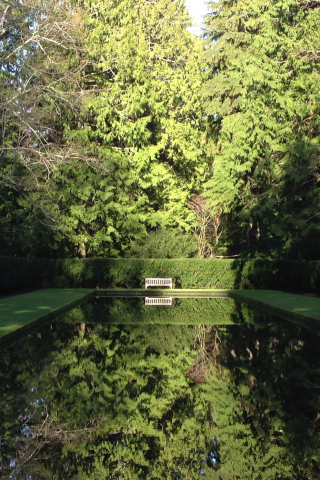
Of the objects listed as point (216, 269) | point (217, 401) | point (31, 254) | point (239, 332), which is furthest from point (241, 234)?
point (217, 401)

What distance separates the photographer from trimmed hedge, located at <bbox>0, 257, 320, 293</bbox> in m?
28.4

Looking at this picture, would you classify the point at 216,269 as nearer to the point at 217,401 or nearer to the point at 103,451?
the point at 217,401

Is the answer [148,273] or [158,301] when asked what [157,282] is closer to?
[148,273]

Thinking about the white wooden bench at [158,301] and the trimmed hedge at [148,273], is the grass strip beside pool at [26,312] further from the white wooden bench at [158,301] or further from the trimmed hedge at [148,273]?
the trimmed hedge at [148,273]

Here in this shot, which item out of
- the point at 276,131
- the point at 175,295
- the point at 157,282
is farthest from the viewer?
the point at 157,282

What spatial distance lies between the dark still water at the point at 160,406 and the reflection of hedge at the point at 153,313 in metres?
3.04

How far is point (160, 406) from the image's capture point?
22.2 feet

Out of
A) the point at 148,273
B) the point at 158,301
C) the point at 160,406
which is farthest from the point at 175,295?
the point at 160,406

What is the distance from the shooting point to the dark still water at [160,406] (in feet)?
16.1

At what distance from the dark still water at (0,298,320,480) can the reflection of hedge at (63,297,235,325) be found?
3.04 metres

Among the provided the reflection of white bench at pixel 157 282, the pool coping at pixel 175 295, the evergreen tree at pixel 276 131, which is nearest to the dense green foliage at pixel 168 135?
the evergreen tree at pixel 276 131

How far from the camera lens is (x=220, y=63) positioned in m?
33.1

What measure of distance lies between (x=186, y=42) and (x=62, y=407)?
3390 centimetres

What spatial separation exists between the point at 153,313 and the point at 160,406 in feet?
35.9
